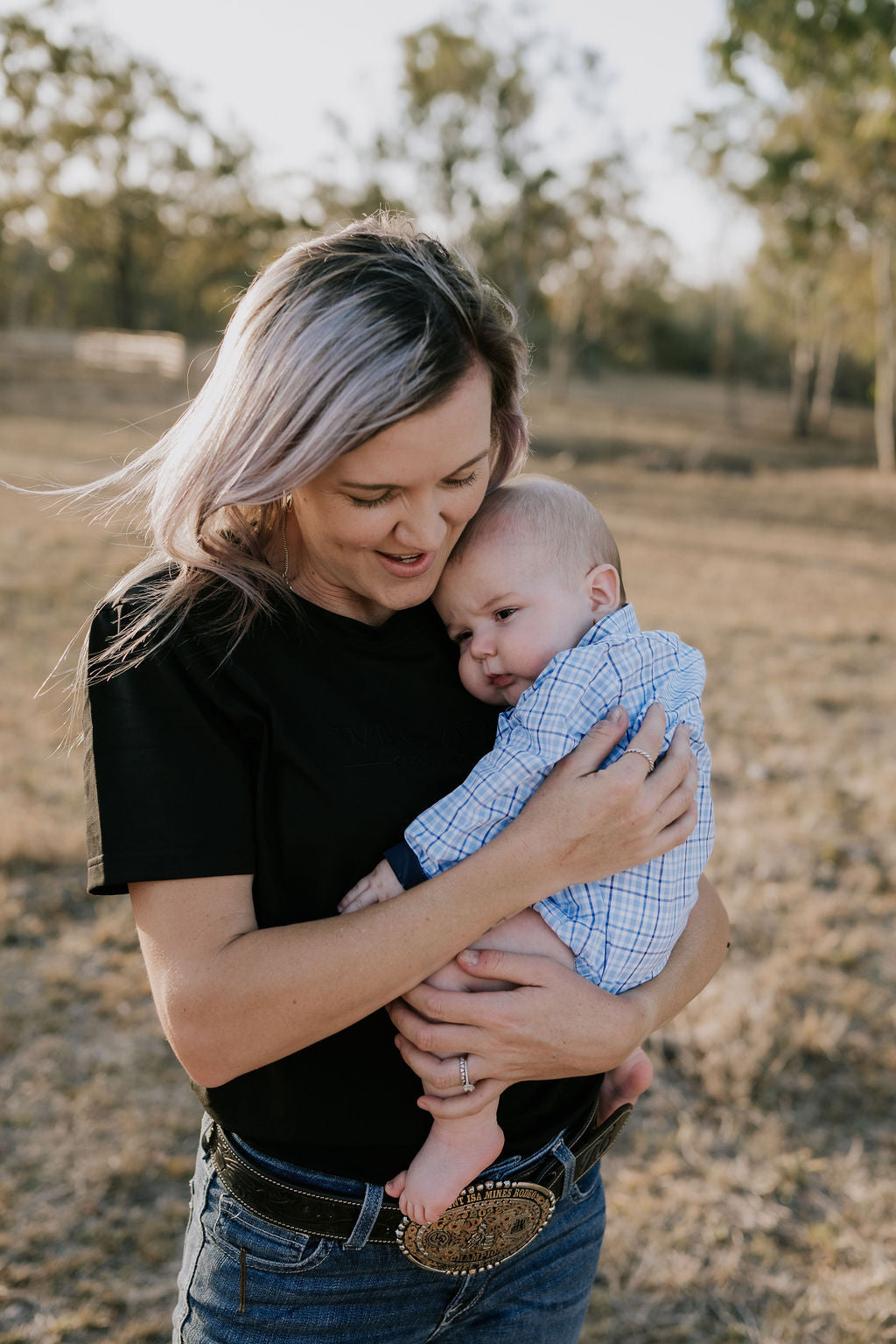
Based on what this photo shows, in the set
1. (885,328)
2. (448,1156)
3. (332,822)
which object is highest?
(885,328)

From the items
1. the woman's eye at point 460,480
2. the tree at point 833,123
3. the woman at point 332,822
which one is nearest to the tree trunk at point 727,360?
the tree at point 833,123

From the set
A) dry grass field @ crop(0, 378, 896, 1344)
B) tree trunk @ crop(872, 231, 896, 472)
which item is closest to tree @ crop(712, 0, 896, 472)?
tree trunk @ crop(872, 231, 896, 472)

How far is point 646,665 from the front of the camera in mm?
1874

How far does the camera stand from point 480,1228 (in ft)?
5.18

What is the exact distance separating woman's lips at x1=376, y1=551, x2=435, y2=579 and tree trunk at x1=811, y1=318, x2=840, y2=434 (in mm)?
29004

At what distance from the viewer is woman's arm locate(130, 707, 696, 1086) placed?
136 cm

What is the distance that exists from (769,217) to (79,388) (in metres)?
17.5

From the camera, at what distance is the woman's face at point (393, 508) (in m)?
1.49

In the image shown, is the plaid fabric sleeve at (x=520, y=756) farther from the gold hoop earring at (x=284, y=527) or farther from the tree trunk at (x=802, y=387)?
the tree trunk at (x=802, y=387)

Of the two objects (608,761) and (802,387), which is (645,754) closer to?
(608,761)

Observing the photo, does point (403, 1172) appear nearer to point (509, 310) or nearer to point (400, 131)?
point (509, 310)

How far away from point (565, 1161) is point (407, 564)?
98 centimetres

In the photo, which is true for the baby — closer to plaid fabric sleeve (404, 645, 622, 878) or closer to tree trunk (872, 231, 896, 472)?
plaid fabric sleeve (404, 645, 622, 878)

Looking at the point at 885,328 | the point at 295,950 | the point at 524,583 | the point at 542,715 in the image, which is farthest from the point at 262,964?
the point at 885,328
